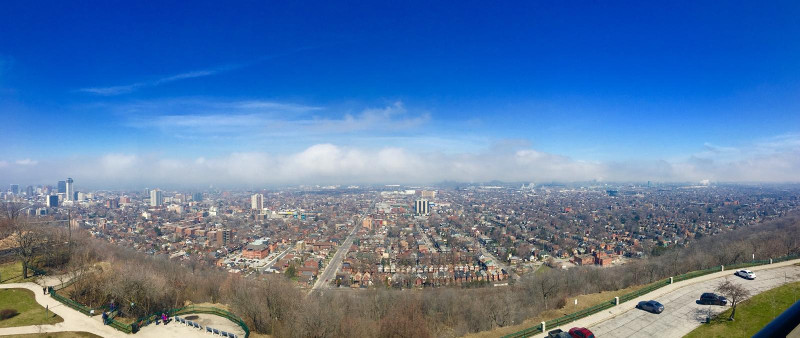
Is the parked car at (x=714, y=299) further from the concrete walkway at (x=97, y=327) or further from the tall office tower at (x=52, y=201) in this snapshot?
the tall office tower at (x=52, y=201)

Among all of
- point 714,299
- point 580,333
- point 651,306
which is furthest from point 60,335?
point 714,299

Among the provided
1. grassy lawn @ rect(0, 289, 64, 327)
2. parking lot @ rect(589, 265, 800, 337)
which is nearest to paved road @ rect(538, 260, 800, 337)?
parking lot @ rect(589, 265, 800, 337)

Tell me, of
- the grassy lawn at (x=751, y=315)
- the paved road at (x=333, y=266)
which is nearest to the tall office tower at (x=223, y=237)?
the paved road at (x=333, y=266)

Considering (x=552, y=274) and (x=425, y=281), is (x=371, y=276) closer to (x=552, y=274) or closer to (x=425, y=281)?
(x=425, y=281)

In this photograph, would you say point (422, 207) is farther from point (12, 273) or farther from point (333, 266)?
point (12, 273)

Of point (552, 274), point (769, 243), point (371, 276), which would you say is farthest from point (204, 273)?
point (769, 243)
